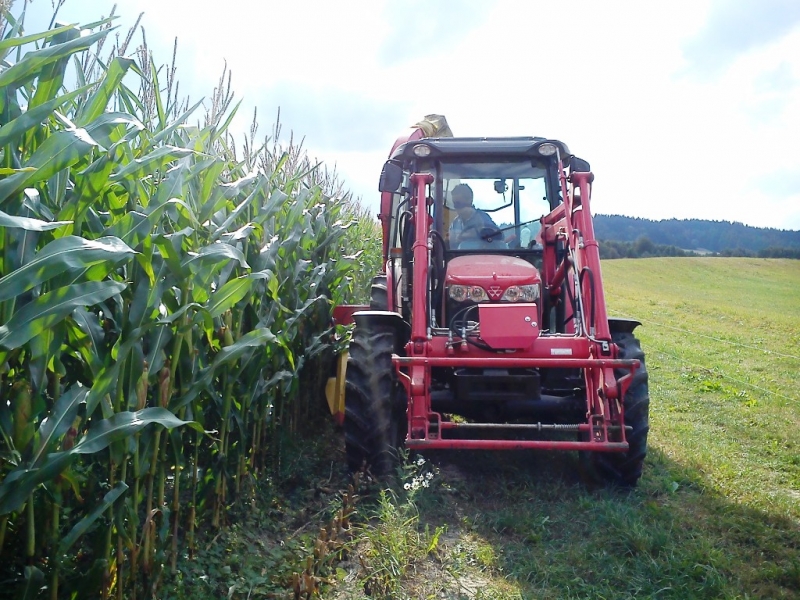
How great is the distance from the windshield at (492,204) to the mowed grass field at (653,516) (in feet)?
5.03

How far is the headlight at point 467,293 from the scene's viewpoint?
173 inches

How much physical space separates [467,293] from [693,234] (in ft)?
133

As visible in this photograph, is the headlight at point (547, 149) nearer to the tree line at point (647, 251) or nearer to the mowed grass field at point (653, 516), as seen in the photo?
the mowed grass field at point (653, 516)

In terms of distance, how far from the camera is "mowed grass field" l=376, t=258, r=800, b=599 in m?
3.00

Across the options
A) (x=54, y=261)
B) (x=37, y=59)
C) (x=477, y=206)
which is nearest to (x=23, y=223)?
(x=54, y=261)

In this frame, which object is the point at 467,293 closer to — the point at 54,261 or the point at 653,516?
the point at 653,516

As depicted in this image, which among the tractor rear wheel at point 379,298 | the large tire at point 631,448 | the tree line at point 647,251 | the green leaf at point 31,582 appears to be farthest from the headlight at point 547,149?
the tree line at point 647,251

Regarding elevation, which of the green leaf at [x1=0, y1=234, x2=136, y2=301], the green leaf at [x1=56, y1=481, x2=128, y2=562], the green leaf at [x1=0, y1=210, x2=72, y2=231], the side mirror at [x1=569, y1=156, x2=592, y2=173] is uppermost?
the side mirror at [x1=569, y1=156, x2=592, y2=173]

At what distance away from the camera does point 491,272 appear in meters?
4.41

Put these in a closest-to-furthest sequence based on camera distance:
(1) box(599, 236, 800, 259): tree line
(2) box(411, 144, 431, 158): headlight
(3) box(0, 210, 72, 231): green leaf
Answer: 1. (3) box(0, 210, 72, 231): green leaf
2. (2) box(411, 144, 431, 158): headlight
3. (1) box(599, 236, 800, 259): tree line

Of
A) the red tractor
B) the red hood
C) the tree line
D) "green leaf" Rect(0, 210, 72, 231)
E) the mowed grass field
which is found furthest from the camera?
Result: the tree line

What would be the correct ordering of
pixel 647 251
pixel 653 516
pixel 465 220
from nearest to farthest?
pixel 653 516, pixel 465 220, pixel 647 251

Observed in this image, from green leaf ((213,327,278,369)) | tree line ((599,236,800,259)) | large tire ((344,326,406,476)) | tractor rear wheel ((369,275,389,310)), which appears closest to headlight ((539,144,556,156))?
tractor rear wheel ((369,275,389,310))

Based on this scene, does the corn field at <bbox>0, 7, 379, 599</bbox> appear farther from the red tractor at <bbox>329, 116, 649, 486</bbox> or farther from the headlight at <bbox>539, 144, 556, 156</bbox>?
the headlight at <bbox>539, 144, 556, 156</bbox>
